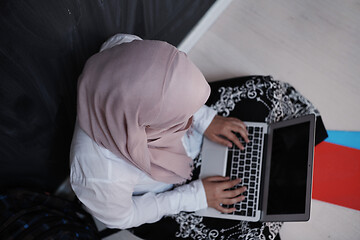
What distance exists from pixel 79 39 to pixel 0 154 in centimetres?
36

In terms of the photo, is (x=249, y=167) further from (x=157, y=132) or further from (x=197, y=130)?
(x=157, y=132)

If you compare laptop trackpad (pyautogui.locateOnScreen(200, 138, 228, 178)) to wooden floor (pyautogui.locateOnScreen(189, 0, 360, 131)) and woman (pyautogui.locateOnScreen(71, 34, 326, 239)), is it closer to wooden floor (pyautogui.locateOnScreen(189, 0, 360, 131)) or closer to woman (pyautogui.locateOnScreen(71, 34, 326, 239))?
woman (pyautogui.locateOnScreen(71, 34, 326, 239))

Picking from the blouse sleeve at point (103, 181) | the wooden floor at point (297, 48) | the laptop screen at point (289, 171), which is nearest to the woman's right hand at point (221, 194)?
the laptop screen at point (289, 171)

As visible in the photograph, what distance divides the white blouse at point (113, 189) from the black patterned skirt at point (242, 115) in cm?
8

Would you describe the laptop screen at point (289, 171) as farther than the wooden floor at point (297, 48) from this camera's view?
No

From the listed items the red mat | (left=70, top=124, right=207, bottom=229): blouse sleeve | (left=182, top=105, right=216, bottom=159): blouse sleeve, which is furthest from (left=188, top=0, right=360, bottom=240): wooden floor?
(left=70, top=124, right=207, bottom=229): blouse sleeve

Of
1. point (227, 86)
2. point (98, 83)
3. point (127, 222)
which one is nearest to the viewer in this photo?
point (98, 83)

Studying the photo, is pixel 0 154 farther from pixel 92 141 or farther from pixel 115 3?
pixel 115 3

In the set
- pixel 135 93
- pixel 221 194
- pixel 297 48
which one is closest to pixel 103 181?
pixel 135 93

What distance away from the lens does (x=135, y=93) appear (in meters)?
0.71

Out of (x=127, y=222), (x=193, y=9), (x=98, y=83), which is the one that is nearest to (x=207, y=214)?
(x=127, y=222)

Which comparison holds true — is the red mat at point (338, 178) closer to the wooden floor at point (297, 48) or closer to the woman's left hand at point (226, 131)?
the wooden floor at point (297, 48)

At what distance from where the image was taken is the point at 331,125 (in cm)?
144

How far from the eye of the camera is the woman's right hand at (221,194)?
1110 mm
